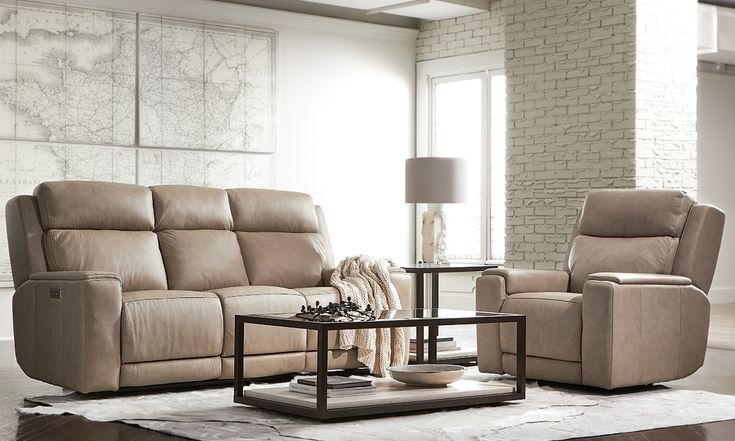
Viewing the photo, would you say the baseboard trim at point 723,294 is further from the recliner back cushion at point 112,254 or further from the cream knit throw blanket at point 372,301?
the recliner back cushion at point 112,254

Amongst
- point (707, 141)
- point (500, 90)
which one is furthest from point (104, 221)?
point (707, 141)

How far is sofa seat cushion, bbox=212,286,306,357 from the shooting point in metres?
5.13

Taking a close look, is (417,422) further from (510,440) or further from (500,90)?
(500,90)

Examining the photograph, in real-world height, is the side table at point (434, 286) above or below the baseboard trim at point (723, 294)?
above

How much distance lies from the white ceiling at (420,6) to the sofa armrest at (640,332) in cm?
453

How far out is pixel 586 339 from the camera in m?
4.96

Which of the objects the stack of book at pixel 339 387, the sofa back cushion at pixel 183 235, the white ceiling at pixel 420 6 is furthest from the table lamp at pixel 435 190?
the white ceiling at pixel 420 6

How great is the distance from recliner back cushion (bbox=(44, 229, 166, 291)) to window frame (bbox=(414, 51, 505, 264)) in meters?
4.63

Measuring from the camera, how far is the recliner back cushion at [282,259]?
5.82 m

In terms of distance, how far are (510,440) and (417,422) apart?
1.55 feet

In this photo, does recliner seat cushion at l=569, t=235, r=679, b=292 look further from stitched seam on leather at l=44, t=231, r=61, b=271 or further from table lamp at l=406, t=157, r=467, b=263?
stitched seam on leather at l=44, t=231, r=61, b=271

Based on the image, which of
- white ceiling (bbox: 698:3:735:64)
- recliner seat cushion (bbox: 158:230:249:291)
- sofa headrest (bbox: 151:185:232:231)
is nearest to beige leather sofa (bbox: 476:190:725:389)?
recliner seat cushion (bbox: 158:230:249:291)

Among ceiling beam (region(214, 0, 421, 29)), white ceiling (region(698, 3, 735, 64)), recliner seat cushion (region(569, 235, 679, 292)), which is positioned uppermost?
ceiling beam (region(214, 0, 421, 29))

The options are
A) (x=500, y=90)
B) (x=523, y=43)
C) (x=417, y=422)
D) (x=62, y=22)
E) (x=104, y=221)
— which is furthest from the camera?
(x=500, y=90)
